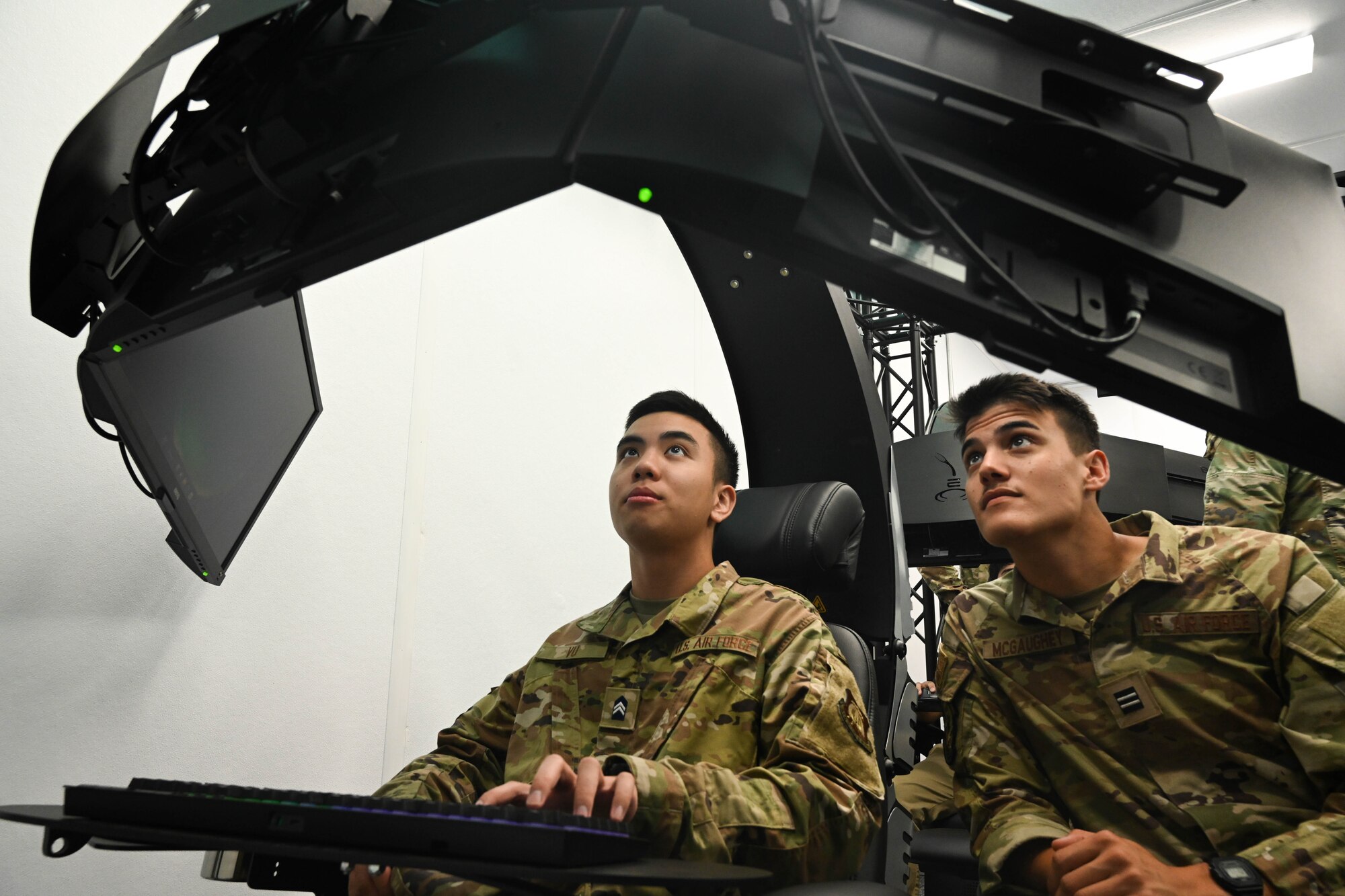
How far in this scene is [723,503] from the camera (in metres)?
1.82

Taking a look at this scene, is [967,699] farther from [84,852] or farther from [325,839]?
[84,852]

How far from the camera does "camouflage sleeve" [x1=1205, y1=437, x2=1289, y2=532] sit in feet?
7.55

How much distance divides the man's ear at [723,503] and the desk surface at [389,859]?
1089 mm

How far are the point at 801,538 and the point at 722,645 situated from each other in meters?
0.29

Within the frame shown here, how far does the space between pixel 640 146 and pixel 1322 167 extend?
1.96 ft

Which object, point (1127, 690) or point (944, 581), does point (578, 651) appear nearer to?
point (1127, 690)

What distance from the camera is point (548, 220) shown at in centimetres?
328

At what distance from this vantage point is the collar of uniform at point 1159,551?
1359 mm

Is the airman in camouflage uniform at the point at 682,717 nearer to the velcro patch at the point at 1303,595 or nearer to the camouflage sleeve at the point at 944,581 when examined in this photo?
the velcro patch at the point at 1303,595

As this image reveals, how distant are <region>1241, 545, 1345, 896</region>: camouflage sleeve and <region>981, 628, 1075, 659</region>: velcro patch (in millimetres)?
286

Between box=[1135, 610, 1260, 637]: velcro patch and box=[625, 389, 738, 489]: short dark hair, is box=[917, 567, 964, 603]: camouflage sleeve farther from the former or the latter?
box=[1135, 610, 1260, 637]: velcro patch

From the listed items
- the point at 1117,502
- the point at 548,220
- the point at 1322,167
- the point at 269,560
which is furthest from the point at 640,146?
the point at 1117,502

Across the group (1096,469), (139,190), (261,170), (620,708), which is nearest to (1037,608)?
(1096,469)

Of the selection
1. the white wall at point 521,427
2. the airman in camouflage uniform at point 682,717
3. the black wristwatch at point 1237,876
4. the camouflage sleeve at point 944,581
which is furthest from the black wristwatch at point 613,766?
the camouflage sleeve at point 944,581
